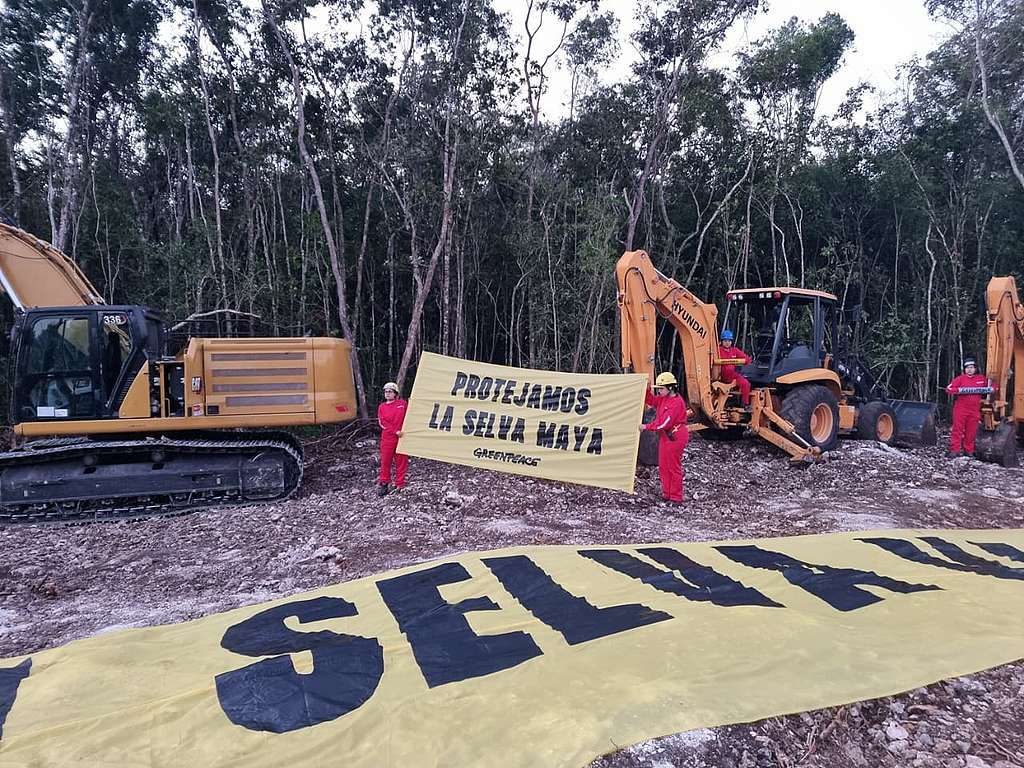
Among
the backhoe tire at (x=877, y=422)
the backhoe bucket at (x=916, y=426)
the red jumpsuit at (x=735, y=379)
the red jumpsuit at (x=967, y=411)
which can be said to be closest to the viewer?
the red jumpsuit at (x=735, y=379)

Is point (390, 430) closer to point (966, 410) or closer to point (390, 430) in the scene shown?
point (390, 430)

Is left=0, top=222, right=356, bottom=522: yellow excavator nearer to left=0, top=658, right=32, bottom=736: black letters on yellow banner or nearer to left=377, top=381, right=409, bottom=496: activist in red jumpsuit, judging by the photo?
left=377, top=381, right=409, bottom=496: activist in red jumpsuit

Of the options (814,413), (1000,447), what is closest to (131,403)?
(814,413)

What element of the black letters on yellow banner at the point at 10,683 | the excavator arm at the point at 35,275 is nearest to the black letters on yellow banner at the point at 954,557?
the black letters on yellow banner at the point at 10,683

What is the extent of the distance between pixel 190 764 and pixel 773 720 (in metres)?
2.42

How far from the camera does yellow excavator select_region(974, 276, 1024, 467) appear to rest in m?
10.3

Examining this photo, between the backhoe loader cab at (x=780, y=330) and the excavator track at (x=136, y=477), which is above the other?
the backhoe loader cab at (x=780, y=330)

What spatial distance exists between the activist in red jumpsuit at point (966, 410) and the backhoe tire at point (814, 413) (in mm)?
2108

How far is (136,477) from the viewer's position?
7113 mm

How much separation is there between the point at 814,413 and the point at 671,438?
3.92 meters

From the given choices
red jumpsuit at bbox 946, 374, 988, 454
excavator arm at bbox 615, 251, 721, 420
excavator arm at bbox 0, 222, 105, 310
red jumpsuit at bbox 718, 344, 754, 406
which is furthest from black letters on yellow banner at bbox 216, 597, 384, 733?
red jumpsuit at bbox 946, 374, 988, 454

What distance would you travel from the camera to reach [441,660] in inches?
125

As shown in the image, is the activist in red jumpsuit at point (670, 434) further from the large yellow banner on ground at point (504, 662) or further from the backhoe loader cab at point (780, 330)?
the backhoe loader cab at point (780, 330)

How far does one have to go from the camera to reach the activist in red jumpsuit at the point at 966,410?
34.0ft
